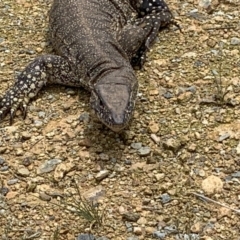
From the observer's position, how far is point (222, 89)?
23.3 feet

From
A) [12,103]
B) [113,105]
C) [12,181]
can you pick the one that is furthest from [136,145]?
[12,103]

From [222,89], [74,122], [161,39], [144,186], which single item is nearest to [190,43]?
[161,39]

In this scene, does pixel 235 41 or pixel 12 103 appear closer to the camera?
pixel 12 103

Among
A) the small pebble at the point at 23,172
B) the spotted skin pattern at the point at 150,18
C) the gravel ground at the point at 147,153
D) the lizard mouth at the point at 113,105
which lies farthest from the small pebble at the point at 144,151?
the spotted skin pattern at the point at 150,18

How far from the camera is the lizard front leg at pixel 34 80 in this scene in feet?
23.7

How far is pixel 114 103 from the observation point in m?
6.48

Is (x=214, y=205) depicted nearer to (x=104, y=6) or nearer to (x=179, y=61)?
(x=179, y=61)

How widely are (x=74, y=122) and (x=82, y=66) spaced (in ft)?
2.26

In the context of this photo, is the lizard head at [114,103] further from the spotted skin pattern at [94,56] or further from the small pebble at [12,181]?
the small pebble at [12,181]

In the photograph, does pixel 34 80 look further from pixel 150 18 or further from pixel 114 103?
pixel 150 18

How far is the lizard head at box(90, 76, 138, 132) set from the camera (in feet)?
20.9

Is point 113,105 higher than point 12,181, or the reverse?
point 113,105

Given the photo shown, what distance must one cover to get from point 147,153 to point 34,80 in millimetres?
1587

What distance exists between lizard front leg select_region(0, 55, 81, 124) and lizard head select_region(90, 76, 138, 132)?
2.41 ft
